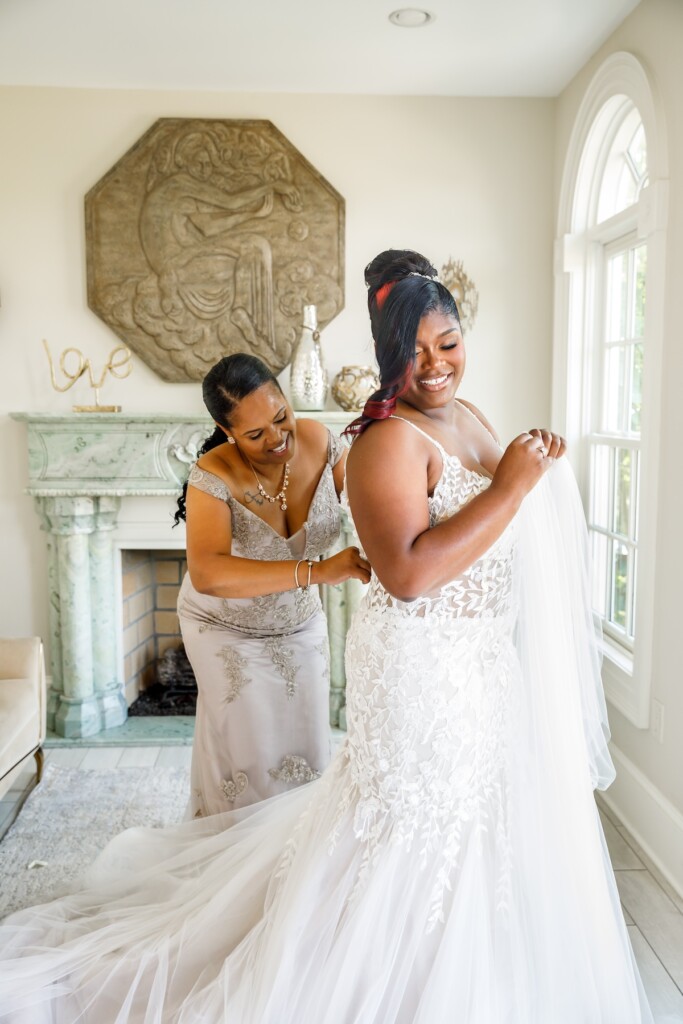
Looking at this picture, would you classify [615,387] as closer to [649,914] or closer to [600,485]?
[600,485]

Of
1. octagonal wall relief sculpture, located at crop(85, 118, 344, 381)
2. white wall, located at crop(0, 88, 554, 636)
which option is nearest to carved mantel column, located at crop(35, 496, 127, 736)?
white wall, located at crop(0, 88, 554, 636)

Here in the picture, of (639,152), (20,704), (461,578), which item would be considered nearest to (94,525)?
(20,704)

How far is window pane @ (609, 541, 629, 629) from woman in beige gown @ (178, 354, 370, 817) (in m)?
1.63

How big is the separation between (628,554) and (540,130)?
2102 mm

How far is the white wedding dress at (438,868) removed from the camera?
1537 millimetres

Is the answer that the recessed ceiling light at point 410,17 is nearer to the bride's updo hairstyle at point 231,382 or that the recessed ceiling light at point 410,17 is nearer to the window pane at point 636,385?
the window pane at point 636,385

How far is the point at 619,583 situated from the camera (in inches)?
140

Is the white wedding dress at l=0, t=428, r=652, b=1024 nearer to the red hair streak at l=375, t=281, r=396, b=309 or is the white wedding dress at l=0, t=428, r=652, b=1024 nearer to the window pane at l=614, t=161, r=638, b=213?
the red hair streak at l=375, t=281, r=396, b=309

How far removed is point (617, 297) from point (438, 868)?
277cm

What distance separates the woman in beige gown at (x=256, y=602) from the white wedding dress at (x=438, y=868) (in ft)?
1.48

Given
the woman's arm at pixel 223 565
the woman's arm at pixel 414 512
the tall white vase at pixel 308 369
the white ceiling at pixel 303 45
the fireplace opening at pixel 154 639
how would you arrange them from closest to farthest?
the woman's arm at pixel 414 512 → the woman's arm at pixel 223 565 → the white ceiling at pixel 303 45 → the tall white vase at pixel 308 369 → the fireplace opening at pixel 154 639

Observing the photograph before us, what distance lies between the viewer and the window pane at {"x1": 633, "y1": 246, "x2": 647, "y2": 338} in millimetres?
3334

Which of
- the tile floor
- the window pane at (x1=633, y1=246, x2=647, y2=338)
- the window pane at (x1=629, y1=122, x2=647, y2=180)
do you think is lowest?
the tile floor

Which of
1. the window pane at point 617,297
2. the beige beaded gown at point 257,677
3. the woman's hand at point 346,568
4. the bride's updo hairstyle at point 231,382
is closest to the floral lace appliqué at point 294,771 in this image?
the beige beaded gown at point 257,677
